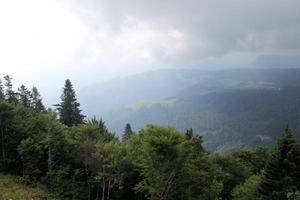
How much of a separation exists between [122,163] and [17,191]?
12.7 meters

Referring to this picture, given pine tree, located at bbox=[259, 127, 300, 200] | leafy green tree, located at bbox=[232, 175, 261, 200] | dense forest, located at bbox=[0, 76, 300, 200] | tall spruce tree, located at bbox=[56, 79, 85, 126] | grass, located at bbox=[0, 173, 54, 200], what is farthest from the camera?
tall spruce tree, located at bbox=[56, 79, 85, 126]

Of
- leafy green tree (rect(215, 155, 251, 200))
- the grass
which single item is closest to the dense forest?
the grass

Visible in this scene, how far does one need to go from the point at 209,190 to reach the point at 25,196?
65.0 ft

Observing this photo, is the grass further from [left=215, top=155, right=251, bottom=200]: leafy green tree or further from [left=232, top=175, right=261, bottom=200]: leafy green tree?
[left=215, top=155, right=251, bottom=200]: leafy green tree

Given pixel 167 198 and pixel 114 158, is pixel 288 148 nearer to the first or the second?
pixel 167 198

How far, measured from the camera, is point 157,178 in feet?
120

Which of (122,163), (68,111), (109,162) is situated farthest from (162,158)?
(68,111)

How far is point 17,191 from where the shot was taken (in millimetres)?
40688

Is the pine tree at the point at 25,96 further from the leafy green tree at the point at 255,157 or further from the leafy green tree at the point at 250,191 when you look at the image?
the leafy green tree at the point at 250,191

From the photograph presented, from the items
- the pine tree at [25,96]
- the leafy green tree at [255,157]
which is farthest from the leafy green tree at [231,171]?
the pine tree at [25,96]

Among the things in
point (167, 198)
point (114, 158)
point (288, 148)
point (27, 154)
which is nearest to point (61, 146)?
point (27, 154)

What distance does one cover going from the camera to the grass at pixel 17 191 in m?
38.0

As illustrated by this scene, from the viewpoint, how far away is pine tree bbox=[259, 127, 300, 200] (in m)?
42.6

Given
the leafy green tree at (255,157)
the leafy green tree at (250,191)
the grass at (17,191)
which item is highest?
the grass at (17,191)
